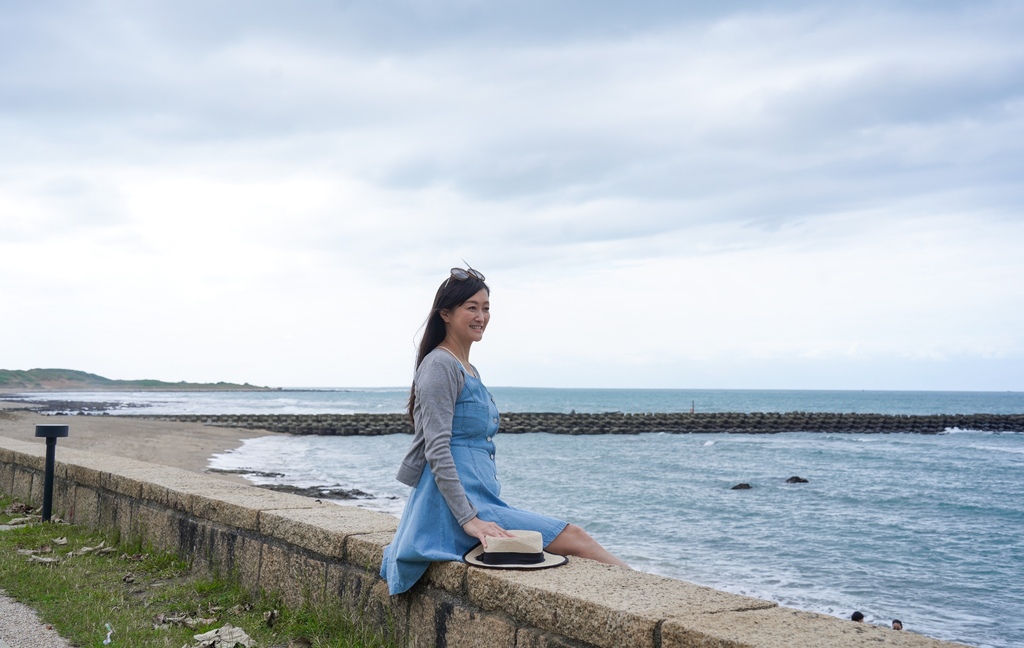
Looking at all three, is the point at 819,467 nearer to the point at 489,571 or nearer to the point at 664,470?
the point at 664,470

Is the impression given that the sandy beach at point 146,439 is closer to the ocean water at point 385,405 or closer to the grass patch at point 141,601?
the grass patch at point 141,601

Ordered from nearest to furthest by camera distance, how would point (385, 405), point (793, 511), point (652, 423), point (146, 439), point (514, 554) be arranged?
point (514, 554)
point (793, 511)
point (146, 439)
point (652, 423)
point (385, 405)

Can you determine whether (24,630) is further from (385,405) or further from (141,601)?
(385,405)

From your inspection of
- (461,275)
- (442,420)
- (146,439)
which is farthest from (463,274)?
(146,439)

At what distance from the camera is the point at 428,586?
3.00 meters

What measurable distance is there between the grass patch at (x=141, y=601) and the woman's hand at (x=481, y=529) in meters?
0.62

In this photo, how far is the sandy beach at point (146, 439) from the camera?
21.5m

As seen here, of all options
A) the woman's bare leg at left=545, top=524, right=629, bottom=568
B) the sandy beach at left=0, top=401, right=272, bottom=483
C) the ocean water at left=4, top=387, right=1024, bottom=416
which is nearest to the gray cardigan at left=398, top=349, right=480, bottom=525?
the woman's bare leg at left=545, top=524, right=629, bottom=568

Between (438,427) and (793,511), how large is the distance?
58.7ft

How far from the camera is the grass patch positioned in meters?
3.39

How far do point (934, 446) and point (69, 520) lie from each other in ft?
146

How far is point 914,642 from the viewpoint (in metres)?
2.09

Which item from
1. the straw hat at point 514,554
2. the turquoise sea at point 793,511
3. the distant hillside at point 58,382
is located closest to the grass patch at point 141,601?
the straw hat at point 514,554

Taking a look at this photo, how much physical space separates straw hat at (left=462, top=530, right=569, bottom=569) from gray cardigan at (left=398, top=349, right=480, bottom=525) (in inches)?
5.6
